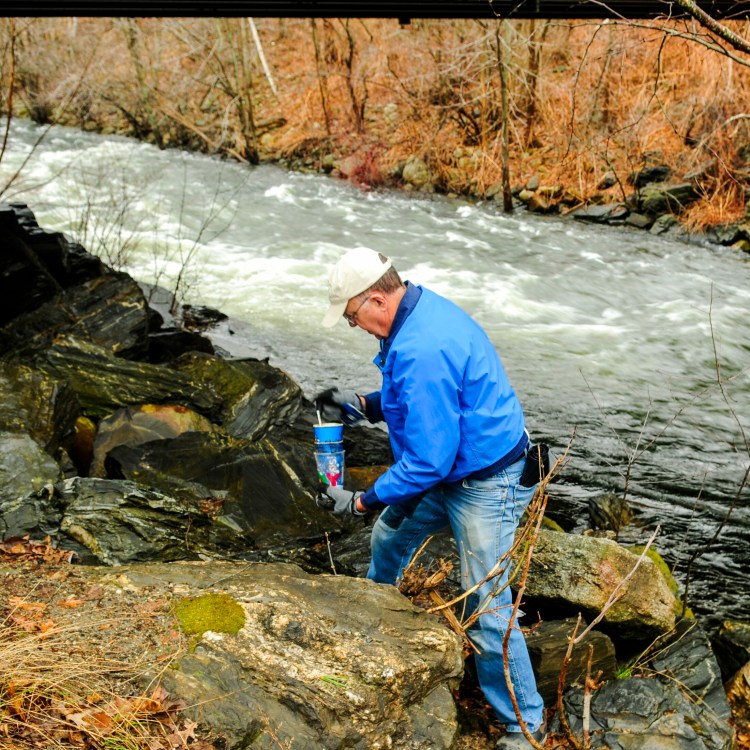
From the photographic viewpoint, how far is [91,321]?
8023mm

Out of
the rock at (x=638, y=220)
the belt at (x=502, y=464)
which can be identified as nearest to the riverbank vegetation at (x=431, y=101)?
the rock at (x=638, y=220)

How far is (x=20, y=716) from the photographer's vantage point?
2.79 meters

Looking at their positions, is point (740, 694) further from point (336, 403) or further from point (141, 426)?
point (141, 426)

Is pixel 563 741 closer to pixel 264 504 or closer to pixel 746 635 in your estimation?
pixel 746 635

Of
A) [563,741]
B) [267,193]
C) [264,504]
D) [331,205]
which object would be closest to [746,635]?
[563,741]

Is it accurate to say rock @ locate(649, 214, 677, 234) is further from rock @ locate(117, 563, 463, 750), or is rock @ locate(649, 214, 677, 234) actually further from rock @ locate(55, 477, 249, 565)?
rock @ locate(117, 563, 463, 750)

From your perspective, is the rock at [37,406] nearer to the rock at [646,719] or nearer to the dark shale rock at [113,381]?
the dark shale rock at [113,381]

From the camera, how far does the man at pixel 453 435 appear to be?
3.34m

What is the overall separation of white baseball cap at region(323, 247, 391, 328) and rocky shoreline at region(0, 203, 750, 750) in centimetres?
139

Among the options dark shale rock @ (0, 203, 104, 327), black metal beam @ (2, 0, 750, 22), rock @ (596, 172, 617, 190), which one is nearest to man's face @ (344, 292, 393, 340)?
black metal beam @ (2, 0, 750, 22)

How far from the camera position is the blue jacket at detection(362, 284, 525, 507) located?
3314 mm

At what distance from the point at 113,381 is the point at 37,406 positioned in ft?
3.28

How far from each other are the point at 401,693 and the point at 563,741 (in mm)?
1132

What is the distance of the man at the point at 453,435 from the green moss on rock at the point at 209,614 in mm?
741
